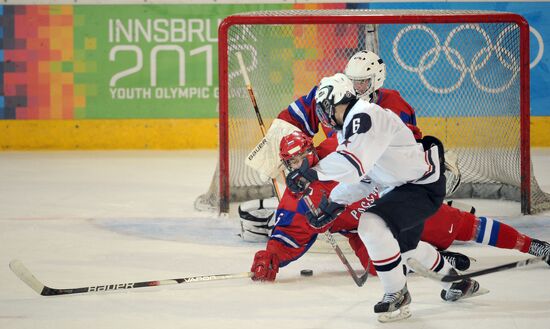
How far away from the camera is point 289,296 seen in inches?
142

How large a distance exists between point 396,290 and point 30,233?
220 cm

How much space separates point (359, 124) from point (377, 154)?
4.6 inches

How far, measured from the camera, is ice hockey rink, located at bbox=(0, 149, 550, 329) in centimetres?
330

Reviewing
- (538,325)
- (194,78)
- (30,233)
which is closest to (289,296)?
(538,325)

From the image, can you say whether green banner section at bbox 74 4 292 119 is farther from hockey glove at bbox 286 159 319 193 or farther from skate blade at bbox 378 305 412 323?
skate blade at bbox 378 305 412 323

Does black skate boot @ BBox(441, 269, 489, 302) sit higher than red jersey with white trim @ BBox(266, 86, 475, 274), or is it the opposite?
red jersey with white trim @ BBox(266, 86, 475, 274)

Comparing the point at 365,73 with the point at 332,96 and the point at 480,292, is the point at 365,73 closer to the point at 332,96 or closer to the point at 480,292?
the point at 332,96

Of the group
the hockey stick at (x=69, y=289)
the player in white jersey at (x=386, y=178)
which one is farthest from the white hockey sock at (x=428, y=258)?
the hockey stick at (x=69, y=289)

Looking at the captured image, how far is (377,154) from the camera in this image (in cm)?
321

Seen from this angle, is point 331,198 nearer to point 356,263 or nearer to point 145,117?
point 356,263

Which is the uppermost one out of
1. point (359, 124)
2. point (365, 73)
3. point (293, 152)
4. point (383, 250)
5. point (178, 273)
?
point (365, 73)

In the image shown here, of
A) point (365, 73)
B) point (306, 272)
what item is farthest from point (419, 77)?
point (306, 272)

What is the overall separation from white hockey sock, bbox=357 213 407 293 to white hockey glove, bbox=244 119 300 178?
4.14 ft

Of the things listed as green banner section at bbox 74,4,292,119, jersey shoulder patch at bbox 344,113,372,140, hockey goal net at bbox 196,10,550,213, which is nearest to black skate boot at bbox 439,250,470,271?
jersey shoulder patch at bbox 344,113,372,140
